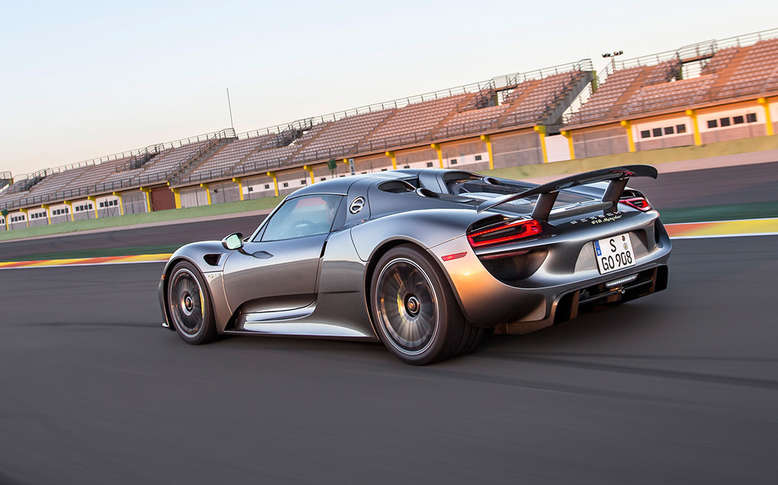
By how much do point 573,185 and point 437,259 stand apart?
2.52 ft

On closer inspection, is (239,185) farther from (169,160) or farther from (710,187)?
(710,187)

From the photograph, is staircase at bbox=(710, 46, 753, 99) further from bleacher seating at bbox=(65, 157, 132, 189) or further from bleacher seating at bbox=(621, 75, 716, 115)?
bleacher seating at bbox=(65, 157, 132, 189)

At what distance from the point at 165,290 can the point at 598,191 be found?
132 inches

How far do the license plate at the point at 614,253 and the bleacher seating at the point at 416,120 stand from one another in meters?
42.3

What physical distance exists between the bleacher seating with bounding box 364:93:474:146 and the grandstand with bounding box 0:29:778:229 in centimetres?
12

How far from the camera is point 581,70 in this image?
47531 millimetres

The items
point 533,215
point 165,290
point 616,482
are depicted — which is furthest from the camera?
point 165,290

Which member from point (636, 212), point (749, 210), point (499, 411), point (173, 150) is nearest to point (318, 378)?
point (499, 411)

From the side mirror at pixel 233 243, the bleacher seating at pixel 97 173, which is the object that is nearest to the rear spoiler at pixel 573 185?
the side mirror at pixel 233 243

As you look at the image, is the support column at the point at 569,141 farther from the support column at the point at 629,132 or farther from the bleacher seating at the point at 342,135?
the bleacher seating at the point at 342,135

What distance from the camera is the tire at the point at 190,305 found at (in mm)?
5594

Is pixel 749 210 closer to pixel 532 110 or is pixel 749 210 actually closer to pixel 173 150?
pixel 532 110

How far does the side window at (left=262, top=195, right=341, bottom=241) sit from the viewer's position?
486cm

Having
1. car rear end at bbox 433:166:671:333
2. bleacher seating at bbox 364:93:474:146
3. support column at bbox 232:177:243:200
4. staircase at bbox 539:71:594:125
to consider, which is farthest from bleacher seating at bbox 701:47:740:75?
car rear end at bbox 433:166:671:333
